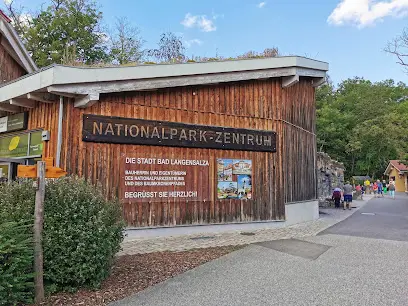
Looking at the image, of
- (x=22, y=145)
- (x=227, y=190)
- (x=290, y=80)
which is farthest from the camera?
(x=290, y=80)

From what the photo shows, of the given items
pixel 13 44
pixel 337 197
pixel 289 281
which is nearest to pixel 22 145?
pixel 13 44

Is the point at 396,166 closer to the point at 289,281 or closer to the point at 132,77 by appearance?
the point at 132,77

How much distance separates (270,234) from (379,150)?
174ft

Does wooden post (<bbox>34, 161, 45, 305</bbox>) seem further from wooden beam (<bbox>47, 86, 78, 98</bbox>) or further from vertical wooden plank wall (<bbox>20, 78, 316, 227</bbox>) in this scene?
wooden beam (<bbox>47, 86, 78, 98</bbox>)

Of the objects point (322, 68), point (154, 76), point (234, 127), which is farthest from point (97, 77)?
point (322, 68)

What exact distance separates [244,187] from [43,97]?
6.31 m

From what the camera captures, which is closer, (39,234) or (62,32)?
(39,234)

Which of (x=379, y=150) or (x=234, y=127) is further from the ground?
(x=379, y=150)

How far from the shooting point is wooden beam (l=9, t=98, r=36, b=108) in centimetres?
895

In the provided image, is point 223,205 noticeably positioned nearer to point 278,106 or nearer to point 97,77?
point 278,106

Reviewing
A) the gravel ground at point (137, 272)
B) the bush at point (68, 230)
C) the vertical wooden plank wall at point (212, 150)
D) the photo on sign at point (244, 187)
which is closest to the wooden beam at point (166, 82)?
the vertical wooden plank wall at point (212, 150)

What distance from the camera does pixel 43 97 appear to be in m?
8.52

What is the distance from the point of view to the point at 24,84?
8.38 m

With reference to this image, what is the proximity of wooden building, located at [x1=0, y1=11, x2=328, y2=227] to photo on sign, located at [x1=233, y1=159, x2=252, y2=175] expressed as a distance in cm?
3
